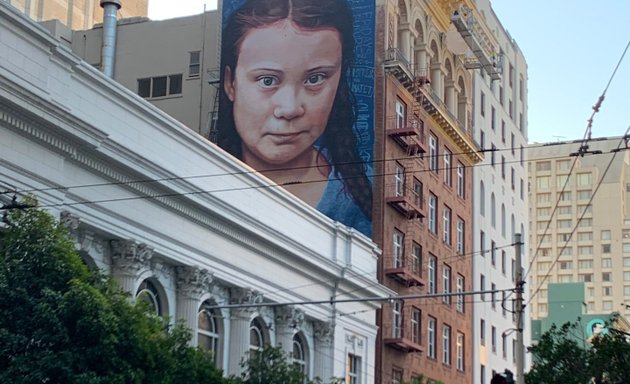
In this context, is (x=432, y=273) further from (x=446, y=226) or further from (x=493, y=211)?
(x=493, y=211)

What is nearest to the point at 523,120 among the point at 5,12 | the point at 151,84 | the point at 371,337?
the point at 151,84

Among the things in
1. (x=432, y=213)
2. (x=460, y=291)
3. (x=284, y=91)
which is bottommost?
(x=460, y=291)

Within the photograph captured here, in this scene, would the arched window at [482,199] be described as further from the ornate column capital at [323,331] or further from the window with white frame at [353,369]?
the ornate column capital at [323,331]

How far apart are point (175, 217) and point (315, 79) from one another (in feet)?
75.9

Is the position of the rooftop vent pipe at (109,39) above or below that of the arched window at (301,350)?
above

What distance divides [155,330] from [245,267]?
1618 cm

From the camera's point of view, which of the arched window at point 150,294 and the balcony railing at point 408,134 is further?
the balcony railing at point 408,134

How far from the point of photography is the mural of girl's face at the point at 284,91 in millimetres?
59688

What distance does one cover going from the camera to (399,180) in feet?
195

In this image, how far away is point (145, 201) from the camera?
121 ft

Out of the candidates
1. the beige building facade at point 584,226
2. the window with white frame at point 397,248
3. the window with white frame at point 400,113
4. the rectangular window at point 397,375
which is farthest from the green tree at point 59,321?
the beige building facade at point 584,226

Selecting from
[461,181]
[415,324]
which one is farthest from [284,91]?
[461,181]

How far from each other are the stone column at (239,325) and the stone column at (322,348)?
639 cm

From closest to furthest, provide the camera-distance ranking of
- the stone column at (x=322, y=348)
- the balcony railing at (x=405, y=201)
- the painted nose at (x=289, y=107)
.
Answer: the stone column at (x=322, y=348) < the balcony railing at (x=405, y=201) < the painted nose at (x=289, y=107)
